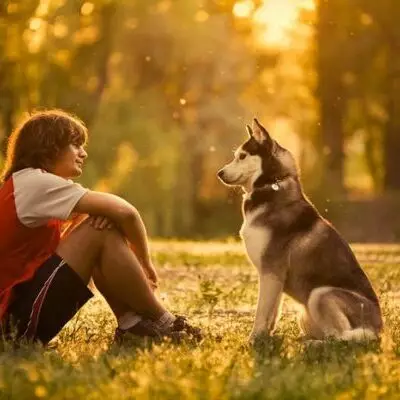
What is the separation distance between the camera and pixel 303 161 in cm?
3828

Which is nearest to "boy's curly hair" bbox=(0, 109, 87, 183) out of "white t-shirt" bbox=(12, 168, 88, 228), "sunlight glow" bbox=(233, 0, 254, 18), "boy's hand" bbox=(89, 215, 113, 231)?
"white t-shirt" bbox=(12, 168, 88, 228)

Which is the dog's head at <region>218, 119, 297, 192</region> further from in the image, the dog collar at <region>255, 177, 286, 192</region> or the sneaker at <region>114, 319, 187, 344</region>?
the sneaker at <region>114, 319, 187, 344</region>

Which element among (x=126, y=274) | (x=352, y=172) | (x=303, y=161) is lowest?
(x=352, y=172)

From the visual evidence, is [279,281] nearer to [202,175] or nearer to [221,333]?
[221,333]

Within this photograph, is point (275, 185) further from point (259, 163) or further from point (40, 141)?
point (40, 141)

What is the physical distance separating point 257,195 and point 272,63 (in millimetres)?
41881

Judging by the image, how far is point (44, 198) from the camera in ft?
25.6

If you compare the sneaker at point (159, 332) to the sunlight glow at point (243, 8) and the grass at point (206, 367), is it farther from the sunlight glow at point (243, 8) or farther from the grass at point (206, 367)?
the sunlight glow at point (243, 8)

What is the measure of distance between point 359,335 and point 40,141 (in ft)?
8.20

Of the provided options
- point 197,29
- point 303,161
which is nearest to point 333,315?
point 303,161

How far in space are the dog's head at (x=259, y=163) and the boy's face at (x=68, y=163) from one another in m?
1.56

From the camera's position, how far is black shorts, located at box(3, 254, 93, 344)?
7871 millimetres

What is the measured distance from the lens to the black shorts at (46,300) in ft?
25.8

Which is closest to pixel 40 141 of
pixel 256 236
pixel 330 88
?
pixel 256 236
